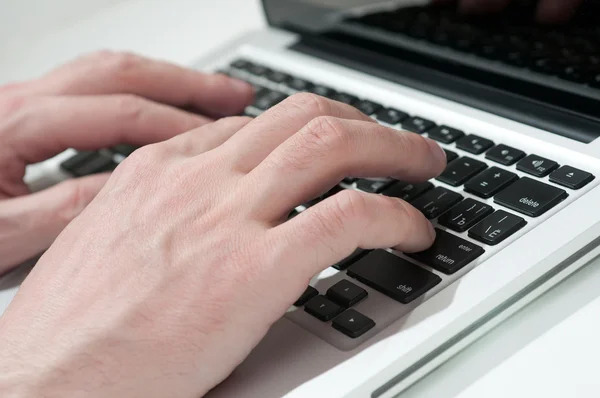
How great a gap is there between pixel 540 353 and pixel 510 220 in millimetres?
87

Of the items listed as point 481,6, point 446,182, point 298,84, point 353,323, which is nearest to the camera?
point 353,323

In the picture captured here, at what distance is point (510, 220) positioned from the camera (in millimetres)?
482

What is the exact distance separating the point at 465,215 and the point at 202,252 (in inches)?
6.9

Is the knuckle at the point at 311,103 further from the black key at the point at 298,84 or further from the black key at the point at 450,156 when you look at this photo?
the black key at the point at 298,84

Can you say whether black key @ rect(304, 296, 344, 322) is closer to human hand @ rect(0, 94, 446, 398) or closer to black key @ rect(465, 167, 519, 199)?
human hand @ rect(0, 94, 446, 398)

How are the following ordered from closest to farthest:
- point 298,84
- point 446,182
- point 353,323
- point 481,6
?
1. point 353,323
2. point 446,182
3. point 481,6
4. point 298,84

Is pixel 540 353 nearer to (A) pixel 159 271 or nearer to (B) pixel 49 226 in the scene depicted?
(A) pixel 159 271

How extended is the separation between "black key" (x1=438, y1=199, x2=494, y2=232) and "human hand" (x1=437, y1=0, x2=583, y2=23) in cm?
18

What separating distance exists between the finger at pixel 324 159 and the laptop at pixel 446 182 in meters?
0.05

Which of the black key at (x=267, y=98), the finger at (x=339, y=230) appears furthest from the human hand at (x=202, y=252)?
the black key at (x=267, y=98)

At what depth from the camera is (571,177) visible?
1.65 feet

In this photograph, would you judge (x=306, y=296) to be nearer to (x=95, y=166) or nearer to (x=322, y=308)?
(x=322, y=308)

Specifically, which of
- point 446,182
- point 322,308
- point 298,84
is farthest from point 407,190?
point 298,84

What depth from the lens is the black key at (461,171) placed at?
0.54 metres
